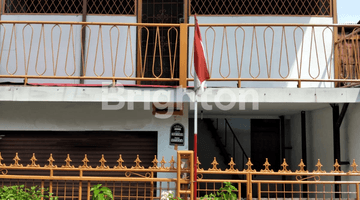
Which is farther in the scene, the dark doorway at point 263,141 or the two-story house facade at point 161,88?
the dark doorway at point 263,141

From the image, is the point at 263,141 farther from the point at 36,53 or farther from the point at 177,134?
the point at 36,53

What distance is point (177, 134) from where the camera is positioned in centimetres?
547

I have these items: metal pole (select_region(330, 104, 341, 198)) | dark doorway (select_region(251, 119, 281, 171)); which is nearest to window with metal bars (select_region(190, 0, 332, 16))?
metal pole (select_region(330, 104, 341, 198))

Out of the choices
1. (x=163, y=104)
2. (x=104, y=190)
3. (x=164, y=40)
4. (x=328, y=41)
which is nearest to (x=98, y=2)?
(x=164, y=40)

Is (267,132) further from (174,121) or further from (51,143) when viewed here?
(51,143)

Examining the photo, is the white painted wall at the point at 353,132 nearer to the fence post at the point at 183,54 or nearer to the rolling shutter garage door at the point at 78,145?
the fence post at the point at 183,54

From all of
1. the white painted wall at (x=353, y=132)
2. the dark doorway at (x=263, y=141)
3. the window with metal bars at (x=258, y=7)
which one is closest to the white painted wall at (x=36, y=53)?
the window with metal bars at (x=258, y=7)

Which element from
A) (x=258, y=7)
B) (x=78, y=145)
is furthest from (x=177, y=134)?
(x=258, y=7)

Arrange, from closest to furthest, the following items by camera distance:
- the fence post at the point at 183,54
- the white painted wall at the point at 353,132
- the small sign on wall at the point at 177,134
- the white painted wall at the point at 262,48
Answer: the fence post at the point at 183,54
the white painted wall at the point at 353,132
the small sign on wall at the point at 177,134
the white painted wall at the point at 262,48

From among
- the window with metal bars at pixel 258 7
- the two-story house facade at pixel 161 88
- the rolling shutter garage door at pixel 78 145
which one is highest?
the window with metal bars at pixel 258 7

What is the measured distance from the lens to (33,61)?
6.58 meters

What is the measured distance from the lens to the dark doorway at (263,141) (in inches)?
363

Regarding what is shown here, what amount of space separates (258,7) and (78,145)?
462 centimetres

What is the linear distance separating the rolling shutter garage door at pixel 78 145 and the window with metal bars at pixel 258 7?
9.85ft
